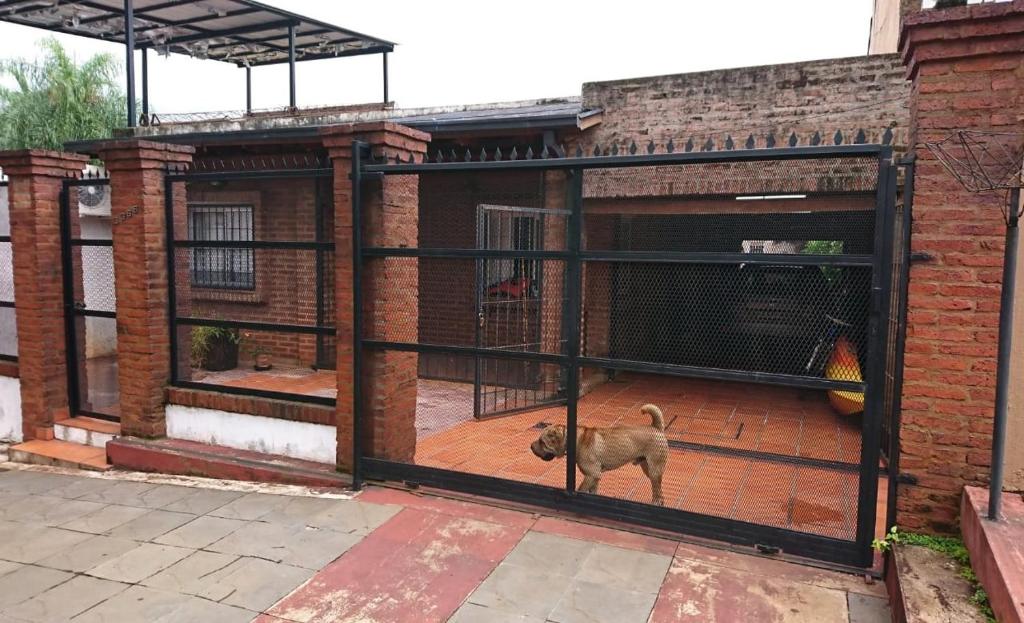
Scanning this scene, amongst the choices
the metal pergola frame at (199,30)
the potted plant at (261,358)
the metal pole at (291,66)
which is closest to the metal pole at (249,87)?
the metal pergola frame at (199,30)

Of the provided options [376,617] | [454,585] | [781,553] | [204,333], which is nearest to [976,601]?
[781,553]

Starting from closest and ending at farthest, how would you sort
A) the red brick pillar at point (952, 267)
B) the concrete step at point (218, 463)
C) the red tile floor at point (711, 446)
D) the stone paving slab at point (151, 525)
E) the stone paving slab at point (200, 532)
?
the red brick pillar at point (952, 267) < the stone paving slab at point (200, 532) < the stone paving slab at point (151, 525) < the red tile floor at point (711, 446) < the concrete step at point (218, 463)

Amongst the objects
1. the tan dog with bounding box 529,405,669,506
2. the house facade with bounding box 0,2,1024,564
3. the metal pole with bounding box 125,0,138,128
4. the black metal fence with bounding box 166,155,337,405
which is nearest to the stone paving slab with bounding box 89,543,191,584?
the house facade with bounding box 0,2,1024,564

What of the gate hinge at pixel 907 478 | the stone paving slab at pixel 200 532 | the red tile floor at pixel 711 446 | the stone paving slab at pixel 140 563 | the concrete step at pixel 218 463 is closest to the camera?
the gate hinge at pixel 907 478

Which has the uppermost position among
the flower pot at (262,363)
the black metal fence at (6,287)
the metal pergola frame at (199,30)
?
the metal pergola frame at (199,30)

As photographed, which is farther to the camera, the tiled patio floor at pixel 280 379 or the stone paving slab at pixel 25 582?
the tiled patio floor at pixel 280 379

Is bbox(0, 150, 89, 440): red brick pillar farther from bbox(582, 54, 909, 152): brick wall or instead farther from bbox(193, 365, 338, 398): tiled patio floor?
bbox(582, 54, 909, 152): brick wall

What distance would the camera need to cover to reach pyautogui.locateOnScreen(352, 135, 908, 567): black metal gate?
3.75m

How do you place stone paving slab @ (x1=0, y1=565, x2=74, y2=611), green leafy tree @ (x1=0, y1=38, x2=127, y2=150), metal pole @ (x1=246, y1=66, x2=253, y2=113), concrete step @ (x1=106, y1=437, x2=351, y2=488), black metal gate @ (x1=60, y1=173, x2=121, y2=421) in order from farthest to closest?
green leafy tree @ (x1=0, y1=38, x2=127, y2=150)
metal pole @ (x1=246, y1=66, x2=253, y2=113)
black metal gate @ (x1=60, y1=173, x2=121, y2=421)
concrete step @ (x1=106, y1=437, x2=351, y2=488)
stone paving slab @ (x1=0, y1=565, x2=74, y2=611)

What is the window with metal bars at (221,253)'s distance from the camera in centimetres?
985

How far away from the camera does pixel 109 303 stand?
29.5 ft

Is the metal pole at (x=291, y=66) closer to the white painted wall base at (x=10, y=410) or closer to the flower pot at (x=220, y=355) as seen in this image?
the flower pot at (x=220, y=355)

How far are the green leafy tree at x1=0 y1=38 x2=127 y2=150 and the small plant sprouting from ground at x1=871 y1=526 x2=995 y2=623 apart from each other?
30929 mm

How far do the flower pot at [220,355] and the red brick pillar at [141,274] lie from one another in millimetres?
3462
